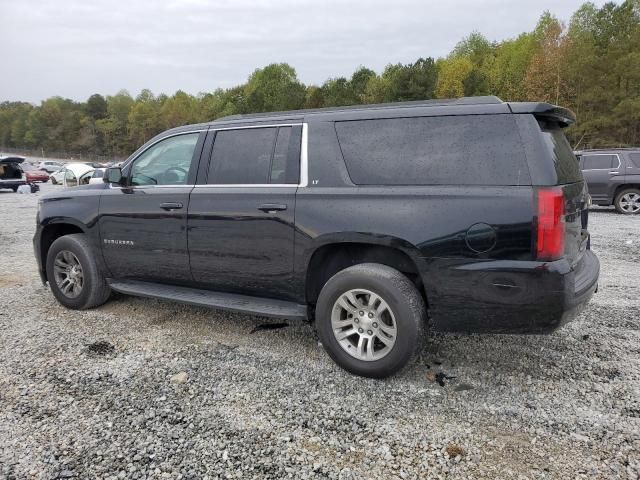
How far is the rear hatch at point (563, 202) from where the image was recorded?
2.88 m

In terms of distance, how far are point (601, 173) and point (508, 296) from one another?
37.9 ft

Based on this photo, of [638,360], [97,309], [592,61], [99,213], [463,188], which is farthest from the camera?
[592,61]

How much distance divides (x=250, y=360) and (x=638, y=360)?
293 cm

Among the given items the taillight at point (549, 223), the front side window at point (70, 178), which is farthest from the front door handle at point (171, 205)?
the front side window at point (70, 178)

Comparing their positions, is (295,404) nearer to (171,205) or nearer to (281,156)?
(281,156)

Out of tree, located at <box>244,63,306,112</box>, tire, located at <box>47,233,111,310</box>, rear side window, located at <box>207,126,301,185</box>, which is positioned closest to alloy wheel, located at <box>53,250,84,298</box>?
tire, located at <box>47,233,111,310</box>

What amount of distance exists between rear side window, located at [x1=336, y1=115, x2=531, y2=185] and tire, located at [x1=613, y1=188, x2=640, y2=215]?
11532mm

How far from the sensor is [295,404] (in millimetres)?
3082

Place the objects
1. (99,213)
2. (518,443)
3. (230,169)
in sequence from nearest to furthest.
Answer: (518,443) → (230,169) → (99,213)

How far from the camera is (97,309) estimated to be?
4992mm

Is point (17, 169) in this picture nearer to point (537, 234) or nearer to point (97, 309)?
point (97, 309)

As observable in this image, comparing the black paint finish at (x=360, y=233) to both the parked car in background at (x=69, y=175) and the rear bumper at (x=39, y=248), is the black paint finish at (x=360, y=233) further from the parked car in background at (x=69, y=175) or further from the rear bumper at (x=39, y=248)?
the parked car in background at (x=69, y=175)

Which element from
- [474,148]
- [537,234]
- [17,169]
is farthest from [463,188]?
[17,169]

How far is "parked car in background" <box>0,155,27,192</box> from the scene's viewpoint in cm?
2115
